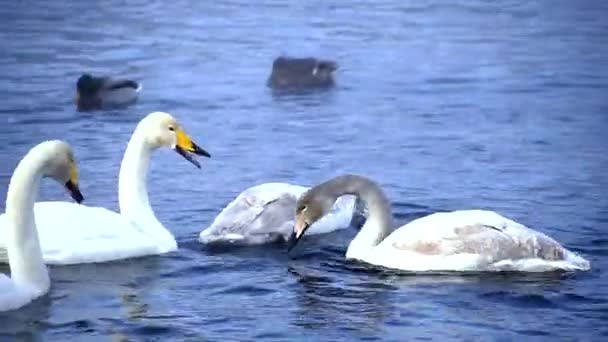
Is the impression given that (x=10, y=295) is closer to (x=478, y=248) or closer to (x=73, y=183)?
(x=73, y=183)

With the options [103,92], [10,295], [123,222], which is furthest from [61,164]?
[103,92]

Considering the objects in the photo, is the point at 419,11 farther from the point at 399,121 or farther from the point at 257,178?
the point at 257,178

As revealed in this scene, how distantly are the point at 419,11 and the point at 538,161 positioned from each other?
10.8 m

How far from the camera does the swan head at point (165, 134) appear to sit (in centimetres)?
1284

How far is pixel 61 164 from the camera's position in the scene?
11094 mm

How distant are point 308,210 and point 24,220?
2204mm

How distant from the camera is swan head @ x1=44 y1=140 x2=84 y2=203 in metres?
11.0

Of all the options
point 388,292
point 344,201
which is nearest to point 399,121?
point 344,201

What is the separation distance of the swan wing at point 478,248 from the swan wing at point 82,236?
186 centimetres

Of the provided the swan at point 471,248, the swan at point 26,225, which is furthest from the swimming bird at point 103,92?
the swan at point 26,225

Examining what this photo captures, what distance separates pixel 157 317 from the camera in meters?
10.9

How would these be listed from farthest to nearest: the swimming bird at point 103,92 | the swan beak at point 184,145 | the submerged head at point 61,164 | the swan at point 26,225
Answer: the swimming bird at point 103,92, the swan beak at point 184,145, the submerged head at point 61,164, the swan at point 26,225

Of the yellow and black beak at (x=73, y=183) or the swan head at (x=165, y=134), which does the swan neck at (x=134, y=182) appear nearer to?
the swan head at (x=165, y=134)

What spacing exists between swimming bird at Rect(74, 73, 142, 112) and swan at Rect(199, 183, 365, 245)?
18.5 ft
